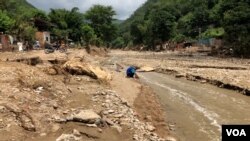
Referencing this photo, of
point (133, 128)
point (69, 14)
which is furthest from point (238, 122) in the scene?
point (69, 14)

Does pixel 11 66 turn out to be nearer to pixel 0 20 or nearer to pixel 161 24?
pixel 0 20

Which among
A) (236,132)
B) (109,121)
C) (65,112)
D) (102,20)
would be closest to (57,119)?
(65,112)

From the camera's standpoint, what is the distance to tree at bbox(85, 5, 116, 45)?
Result: 126 meters

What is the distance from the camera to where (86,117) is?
54.3ft

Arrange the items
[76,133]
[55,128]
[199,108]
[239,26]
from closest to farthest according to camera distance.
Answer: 1. [76,133]
2. [55,128]
3. [199,108]
4. [239,26]

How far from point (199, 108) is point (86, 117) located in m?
11.2

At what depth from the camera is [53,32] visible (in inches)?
3538

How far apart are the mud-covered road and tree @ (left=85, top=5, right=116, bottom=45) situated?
89.3 meters

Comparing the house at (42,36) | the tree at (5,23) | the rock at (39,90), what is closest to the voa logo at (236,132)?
the rock at (39,90)

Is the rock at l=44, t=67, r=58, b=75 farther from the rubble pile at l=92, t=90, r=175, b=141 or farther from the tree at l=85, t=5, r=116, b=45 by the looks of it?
the tree at l=85, t=5, r=116, b=45

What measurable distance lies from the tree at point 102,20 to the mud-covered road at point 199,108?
89.3 m

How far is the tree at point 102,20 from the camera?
126188 millimetres

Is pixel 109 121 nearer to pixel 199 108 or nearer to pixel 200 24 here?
pixel 199 108

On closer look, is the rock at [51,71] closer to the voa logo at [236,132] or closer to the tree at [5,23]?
the voa logo at [236,132]
